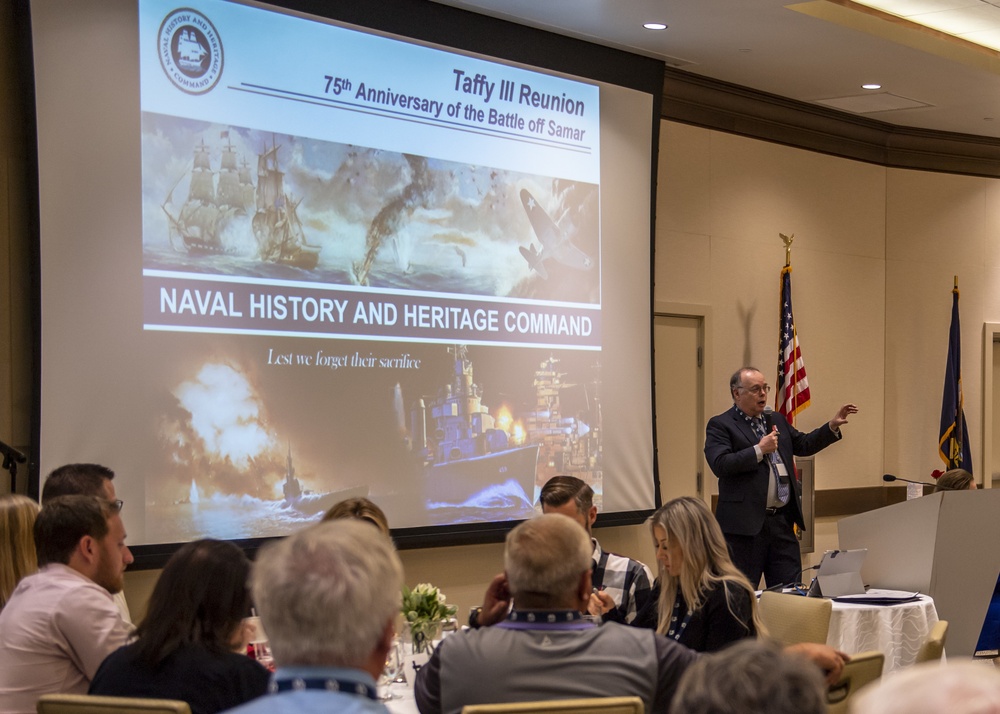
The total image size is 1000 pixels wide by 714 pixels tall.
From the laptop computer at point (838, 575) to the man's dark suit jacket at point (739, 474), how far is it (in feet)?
4.26

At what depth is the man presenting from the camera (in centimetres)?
634

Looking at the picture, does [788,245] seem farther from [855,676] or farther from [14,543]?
[14,543]

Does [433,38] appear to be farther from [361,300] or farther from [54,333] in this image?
[54,333]

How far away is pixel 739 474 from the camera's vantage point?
21.0 ft

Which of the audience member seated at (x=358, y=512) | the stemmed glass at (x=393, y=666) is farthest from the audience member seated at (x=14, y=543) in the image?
the stemmed glass at (x=393, y=666)

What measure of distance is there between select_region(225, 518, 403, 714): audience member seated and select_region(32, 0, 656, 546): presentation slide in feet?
10.7

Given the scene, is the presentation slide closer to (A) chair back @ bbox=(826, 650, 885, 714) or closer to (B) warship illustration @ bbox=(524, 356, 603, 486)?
(B) warship illustration @ bbox=(524, 356, 603, 486)

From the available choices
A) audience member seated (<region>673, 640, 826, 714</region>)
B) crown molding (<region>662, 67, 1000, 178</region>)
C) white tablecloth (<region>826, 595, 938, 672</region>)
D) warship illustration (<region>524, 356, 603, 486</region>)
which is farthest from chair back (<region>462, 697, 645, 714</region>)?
crown molding (<region>662, 67, 1000, 178</region>)

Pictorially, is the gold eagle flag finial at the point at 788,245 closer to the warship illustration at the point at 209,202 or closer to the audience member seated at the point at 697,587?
the warship illustration at the point at 209,202

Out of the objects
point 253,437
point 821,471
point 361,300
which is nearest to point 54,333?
point 253,437

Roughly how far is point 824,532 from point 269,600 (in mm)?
7397

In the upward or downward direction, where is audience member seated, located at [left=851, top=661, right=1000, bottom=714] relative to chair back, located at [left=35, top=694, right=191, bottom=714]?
upward

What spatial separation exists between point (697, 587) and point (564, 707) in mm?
1221

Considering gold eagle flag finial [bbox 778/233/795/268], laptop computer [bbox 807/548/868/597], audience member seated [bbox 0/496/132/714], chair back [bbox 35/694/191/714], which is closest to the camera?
chair back [bbox 35/694/191/714]
